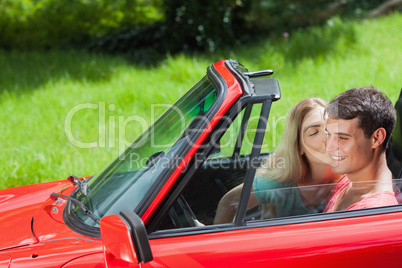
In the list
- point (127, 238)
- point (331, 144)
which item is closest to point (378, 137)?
point (331, 144)

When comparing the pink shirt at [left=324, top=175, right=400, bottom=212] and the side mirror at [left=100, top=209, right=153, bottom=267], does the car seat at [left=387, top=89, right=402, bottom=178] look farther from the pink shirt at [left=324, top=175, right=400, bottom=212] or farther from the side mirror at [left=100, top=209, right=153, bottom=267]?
the side mirror at [left=100, top=209, right=153, bottom=267]

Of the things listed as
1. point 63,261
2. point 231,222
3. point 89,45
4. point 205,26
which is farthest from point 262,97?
point 89,45

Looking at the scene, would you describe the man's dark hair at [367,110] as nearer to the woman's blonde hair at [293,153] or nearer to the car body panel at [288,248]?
the woman's blonde hair at [293,153]

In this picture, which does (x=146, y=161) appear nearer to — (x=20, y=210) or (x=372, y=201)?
(x=20, y=210)

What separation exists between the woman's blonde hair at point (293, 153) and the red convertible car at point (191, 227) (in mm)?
329

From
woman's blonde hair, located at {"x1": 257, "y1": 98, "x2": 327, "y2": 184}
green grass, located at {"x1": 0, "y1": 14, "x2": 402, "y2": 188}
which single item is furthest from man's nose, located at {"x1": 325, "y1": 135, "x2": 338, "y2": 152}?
green grass, located at {"x1": 0, "y1": 14, "x2": 402, "y2": 188}

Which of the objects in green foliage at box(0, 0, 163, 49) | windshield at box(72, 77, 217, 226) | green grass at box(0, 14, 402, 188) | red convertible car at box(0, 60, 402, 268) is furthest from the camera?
green foliage at box(0, 0, 163, 49)

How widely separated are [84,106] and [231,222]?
4.55 meters

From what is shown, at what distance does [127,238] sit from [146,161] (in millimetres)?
570

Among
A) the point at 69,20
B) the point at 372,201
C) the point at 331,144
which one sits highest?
the point at 69,20

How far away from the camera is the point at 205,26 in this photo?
8094mm

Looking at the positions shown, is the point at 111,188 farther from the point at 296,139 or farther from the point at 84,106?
the point at 84,106

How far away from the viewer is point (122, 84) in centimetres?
694

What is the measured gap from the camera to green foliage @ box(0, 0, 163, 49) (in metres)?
10.3
